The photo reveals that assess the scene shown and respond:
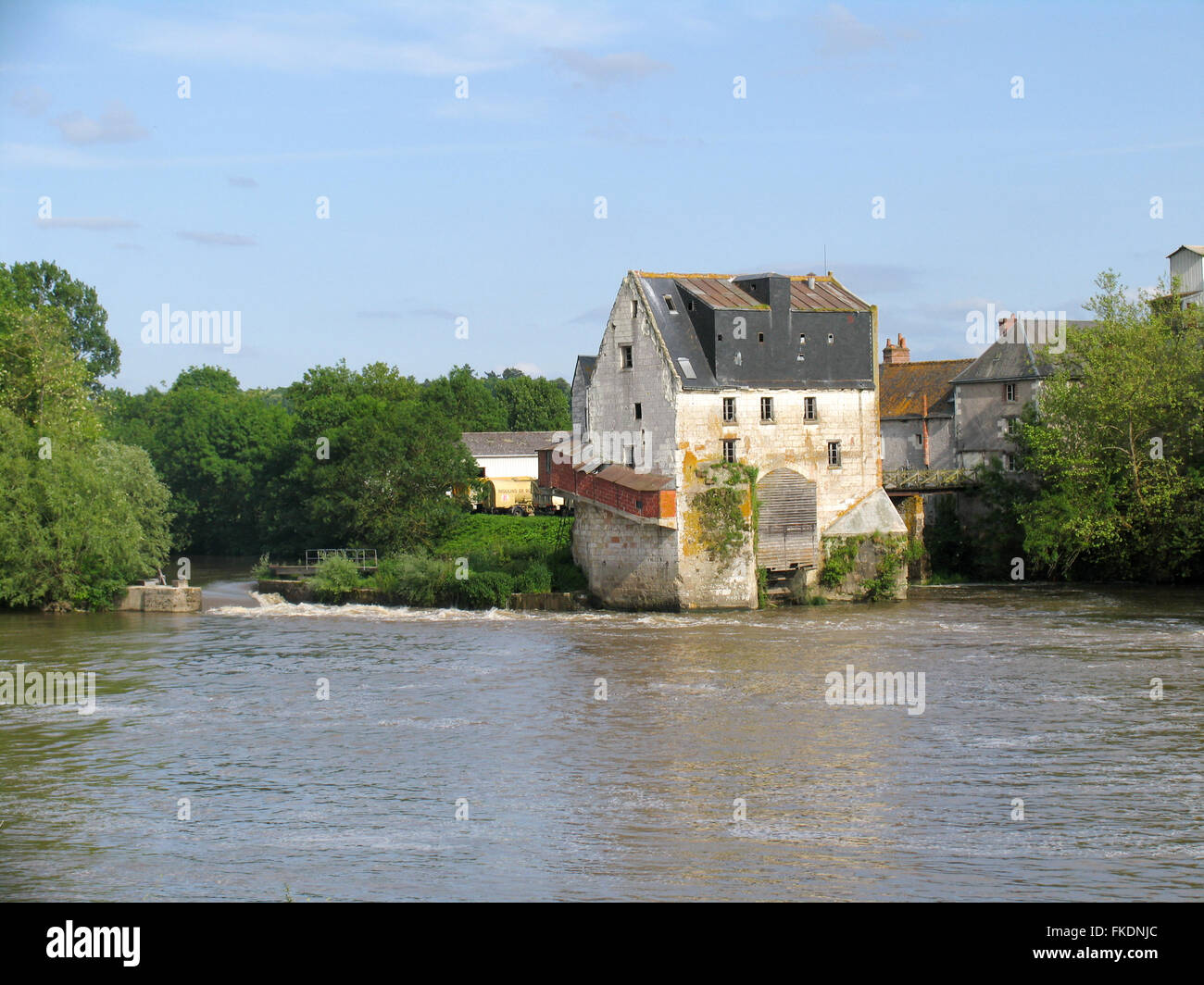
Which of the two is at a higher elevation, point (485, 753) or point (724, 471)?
point (724, 471)

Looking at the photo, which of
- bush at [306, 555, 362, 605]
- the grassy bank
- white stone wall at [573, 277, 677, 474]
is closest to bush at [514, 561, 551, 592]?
the grassy bank

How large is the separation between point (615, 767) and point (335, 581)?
33579mm

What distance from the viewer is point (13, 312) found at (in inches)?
2398

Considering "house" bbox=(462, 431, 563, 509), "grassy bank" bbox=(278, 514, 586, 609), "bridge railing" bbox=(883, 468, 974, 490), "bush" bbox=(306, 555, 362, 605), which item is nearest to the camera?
"grassy bank" bbox=(278, 514, 586, 609)

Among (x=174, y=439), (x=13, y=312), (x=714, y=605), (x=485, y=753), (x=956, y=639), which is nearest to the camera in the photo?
(x=485, y=753)

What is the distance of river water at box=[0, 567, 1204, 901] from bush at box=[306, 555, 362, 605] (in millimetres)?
11604

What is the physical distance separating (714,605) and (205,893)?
112 feet

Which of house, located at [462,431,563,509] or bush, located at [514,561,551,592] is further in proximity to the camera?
house, located at [462,431,563,509]

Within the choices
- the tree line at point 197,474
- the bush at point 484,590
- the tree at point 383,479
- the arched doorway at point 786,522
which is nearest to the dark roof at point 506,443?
the tree line at point 197,474

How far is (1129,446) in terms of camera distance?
177 feet

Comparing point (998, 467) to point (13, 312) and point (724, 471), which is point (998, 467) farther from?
point (13, 312)

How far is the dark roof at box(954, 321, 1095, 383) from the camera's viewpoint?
217ft

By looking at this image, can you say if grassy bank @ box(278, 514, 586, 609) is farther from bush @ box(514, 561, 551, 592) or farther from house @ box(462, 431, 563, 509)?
house @ box(462, 431, 563, 509)

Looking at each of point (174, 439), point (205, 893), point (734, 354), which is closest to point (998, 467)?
point (734, 354)
